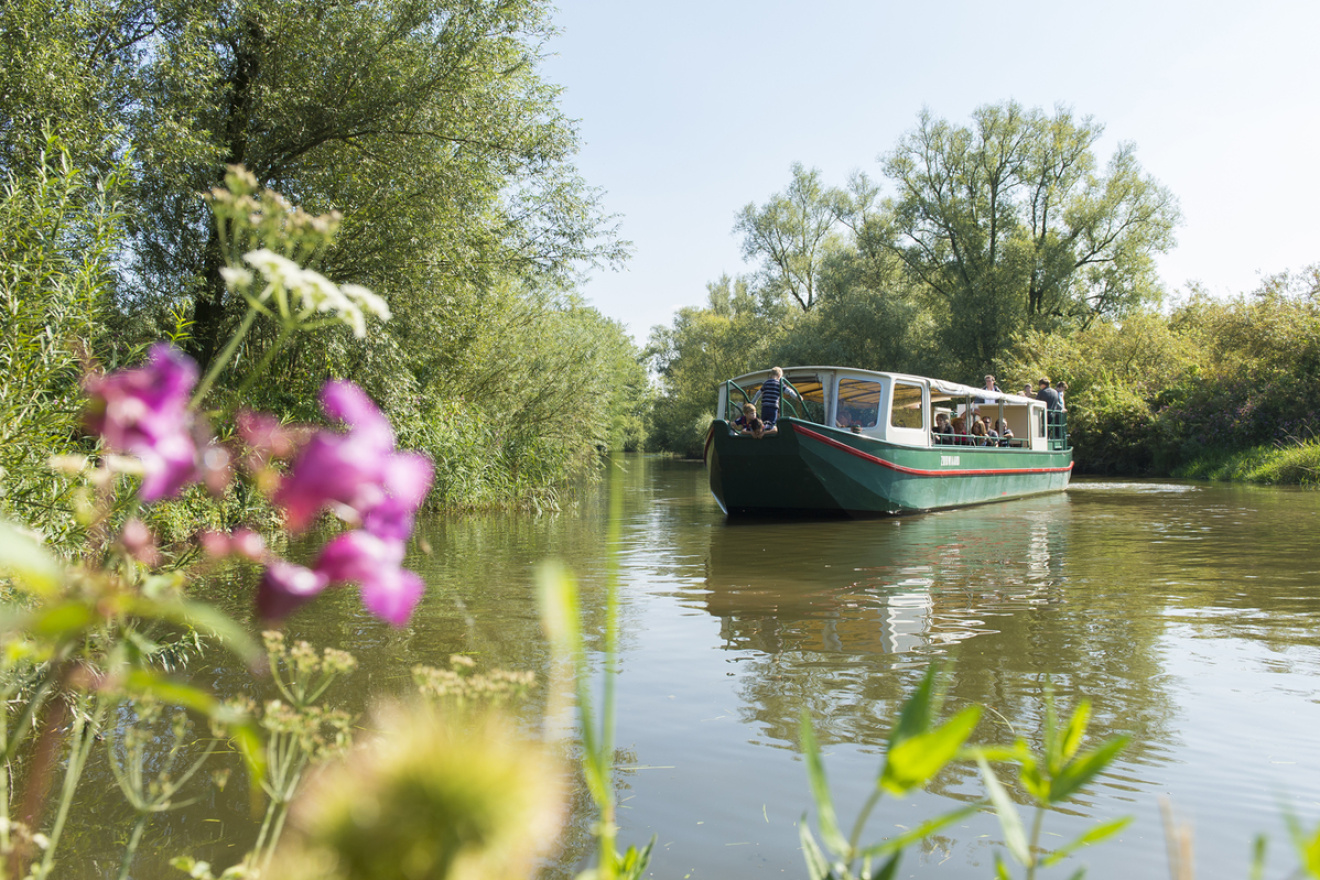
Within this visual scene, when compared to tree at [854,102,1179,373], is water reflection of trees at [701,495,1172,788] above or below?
below

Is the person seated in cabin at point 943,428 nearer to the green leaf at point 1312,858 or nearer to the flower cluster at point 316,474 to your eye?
the green leaf at point 1312,858

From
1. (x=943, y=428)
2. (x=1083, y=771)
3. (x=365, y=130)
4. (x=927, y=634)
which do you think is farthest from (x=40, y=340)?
(x=943, y=428)

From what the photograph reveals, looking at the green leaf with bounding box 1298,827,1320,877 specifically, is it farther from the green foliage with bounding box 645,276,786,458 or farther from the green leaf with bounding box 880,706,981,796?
the green foliage with bounding box 645,276,786,458

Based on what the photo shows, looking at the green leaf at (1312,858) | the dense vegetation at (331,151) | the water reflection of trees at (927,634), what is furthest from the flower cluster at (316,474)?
the dense vegetation at (331,151)

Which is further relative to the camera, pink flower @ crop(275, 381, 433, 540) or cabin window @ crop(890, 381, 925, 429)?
cabin window @ crop(890, 381, 925, 429)

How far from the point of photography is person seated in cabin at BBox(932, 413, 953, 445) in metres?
16.5

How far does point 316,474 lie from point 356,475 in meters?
0.03

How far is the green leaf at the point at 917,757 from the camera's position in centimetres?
64

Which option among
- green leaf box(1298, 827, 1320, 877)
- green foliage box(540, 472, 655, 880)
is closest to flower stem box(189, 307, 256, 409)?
green foliage box(540, 472, 655, 880)

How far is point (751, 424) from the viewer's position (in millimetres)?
13945

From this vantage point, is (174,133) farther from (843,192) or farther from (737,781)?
(843,192)

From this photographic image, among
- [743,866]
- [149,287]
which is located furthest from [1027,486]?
[743,866]

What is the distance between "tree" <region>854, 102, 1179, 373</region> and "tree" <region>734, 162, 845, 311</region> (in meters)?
9.68

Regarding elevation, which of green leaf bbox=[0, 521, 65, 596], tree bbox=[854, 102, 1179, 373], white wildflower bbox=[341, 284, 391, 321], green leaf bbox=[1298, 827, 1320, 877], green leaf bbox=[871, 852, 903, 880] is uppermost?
tree bbox=[854, 102, 1179, 373]
